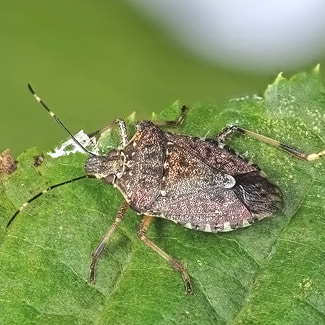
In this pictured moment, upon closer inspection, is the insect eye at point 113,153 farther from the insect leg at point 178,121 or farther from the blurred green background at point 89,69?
the blurred green background at point 89,69

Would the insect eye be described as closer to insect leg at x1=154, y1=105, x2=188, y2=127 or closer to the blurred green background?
insect leg at x1=154, y1=105, x2=188, y2=127

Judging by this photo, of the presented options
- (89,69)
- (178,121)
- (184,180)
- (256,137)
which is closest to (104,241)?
(184,180)

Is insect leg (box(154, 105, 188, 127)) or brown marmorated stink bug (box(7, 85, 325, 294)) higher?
insect leg (box(154, 105, 188, 127))

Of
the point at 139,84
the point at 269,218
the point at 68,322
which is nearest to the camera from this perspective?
the point at 68,322

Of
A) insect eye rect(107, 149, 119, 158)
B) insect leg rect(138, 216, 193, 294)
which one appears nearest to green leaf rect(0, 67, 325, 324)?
insect leg rect(138, 216, 193, 294)

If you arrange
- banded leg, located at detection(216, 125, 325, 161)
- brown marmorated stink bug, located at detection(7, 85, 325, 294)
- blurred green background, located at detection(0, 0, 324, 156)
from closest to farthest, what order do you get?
brown marmorated stink bug, located at detection(7, 85, 325, 294)
banded leg, located at detection(216, 125, 325, 161)
blurred green background, located at detection(0, 0, 324, 156)

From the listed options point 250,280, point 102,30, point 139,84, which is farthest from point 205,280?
point 102,30

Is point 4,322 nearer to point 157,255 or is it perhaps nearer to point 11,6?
point 157,255
